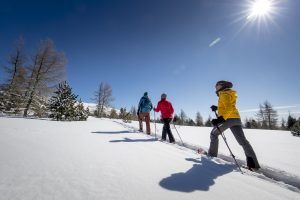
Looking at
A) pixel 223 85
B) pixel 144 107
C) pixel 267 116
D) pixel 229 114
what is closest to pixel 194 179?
pixel 229 114

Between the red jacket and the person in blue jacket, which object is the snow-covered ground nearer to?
the red jacket

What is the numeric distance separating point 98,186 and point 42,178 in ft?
2.09

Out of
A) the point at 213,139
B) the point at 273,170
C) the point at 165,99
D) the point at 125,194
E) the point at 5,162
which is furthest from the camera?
the point at 165,99

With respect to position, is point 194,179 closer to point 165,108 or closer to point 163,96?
point 165,108

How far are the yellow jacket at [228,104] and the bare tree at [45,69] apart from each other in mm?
18980

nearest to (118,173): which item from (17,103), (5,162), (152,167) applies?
(152,167)

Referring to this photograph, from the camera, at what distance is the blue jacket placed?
30.4 ft

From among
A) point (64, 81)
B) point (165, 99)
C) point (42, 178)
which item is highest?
point (64, 81)

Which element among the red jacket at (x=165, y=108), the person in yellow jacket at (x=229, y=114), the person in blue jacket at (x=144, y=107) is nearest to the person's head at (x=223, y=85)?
the person in yellow jacket at (x=229, y=114)

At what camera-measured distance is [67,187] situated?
174 cm

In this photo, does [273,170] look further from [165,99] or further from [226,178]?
[165,99]

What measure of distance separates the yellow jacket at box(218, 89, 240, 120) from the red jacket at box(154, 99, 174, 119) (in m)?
3.36

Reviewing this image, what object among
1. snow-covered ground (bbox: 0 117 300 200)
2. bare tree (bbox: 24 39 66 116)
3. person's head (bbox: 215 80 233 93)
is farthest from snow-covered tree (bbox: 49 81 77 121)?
person's head (bbox: 215 80 233 93)

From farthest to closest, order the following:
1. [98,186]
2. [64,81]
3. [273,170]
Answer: [64,81], [273,170], [98,186]
